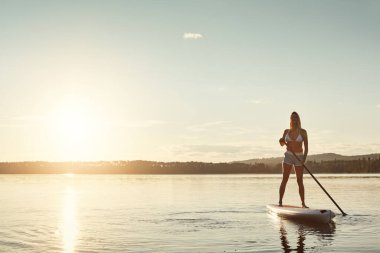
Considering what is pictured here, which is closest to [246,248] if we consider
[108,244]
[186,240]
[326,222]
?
[186,240]

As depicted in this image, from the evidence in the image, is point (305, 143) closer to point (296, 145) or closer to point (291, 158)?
point (296, 145)

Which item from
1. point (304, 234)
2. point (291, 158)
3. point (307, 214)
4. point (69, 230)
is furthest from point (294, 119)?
point (69, 230)

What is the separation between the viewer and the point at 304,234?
529 inches

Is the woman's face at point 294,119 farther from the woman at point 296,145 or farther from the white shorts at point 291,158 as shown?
the white shorts at point 291,158

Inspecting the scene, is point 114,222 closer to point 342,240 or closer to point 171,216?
point 171,216

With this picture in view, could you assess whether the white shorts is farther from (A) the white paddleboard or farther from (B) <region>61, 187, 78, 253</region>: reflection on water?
(B) <region>61, 187, 78, 253</region>: reflection on water

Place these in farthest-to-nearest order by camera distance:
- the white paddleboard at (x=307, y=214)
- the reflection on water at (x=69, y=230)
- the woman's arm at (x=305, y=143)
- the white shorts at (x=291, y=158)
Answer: the white shorts at (x=291, y=158)
the woman's arm at (x=305, y=143)
the white paddleboard at (x=307, y=214)
the reflection on water at (x=69, y=230)

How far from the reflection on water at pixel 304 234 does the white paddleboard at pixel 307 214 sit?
0.22 meters

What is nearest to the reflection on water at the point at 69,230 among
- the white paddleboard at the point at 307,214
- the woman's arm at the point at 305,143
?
the white paddleboard at the point at 307,214

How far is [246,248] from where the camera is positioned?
11.2m

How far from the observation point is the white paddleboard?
1573cm

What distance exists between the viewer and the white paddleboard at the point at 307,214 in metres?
15.7

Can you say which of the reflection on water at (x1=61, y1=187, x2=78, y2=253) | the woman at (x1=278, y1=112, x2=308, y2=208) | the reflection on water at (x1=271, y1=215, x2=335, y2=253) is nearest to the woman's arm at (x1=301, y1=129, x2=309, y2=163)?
the woman at (x1=278, y1=112, x2=308, y2=208)

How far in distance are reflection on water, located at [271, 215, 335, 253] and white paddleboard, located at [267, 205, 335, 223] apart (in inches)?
8.7
